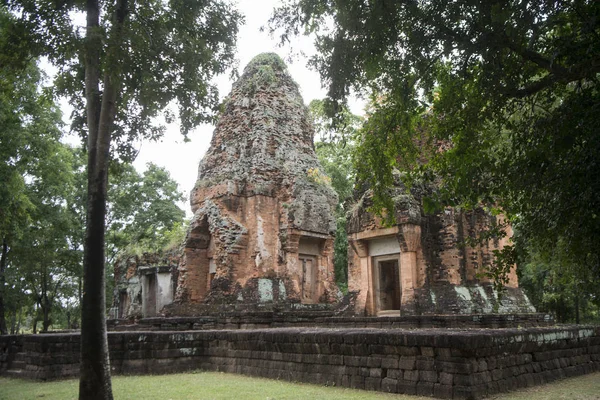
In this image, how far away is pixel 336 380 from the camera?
751 cm

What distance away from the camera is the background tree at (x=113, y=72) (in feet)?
21.3

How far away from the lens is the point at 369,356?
23.7ft

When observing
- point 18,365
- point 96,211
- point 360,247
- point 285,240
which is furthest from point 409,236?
point 18,365

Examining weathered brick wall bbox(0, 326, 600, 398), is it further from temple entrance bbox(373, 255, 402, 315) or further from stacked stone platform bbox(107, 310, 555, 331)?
temple entrance bbox(373, 255, 402, 315)

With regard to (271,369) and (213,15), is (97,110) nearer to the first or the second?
(213,15)

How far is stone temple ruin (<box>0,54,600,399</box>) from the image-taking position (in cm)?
691

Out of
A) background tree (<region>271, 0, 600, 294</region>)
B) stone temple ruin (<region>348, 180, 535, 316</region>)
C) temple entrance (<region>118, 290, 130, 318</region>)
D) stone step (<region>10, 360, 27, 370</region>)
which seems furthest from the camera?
temple entrance (<region>118, 290, 130, 318</region>)

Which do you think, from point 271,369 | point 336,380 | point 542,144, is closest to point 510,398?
point 336,380

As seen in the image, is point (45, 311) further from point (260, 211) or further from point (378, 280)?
point (378, 280)

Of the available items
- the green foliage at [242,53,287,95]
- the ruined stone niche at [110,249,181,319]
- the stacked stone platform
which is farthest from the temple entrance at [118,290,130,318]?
the green foliage at [242,53,287,95]

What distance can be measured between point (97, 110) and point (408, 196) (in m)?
7.71

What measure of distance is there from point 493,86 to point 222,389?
226 inches

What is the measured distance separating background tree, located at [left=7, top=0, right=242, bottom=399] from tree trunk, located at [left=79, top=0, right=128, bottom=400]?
1cm

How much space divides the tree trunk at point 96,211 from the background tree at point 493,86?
8.21 feet
